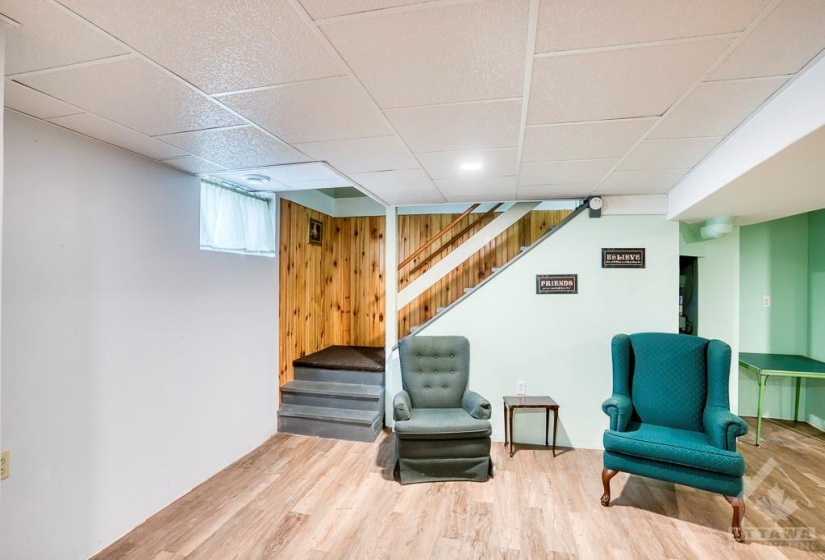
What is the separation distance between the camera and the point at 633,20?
1.07 m

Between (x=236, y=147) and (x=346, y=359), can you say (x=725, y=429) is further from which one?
(x=236, y=147)

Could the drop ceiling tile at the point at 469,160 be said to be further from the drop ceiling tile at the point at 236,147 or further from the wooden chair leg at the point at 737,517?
the wooden chair leg at the point at 737,517

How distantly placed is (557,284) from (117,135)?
336 centimetres

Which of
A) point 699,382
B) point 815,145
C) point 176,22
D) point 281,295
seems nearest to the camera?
point 176,22

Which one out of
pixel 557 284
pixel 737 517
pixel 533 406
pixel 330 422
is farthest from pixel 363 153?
pixel 737 517

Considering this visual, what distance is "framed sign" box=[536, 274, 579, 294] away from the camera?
3.29 meters

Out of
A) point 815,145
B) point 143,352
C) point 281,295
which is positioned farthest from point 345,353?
point 815,145

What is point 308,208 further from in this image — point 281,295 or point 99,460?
point 99,460

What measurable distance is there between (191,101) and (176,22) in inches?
21.0

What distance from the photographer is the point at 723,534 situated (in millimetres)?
2117

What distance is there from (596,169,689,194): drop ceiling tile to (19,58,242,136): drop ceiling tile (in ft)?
8.59

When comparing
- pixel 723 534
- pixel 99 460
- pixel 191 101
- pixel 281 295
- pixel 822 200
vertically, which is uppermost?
pixel 191 101

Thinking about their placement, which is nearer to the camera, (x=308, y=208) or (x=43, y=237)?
(x=43, y=237)

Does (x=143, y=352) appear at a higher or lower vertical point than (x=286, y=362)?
higher
